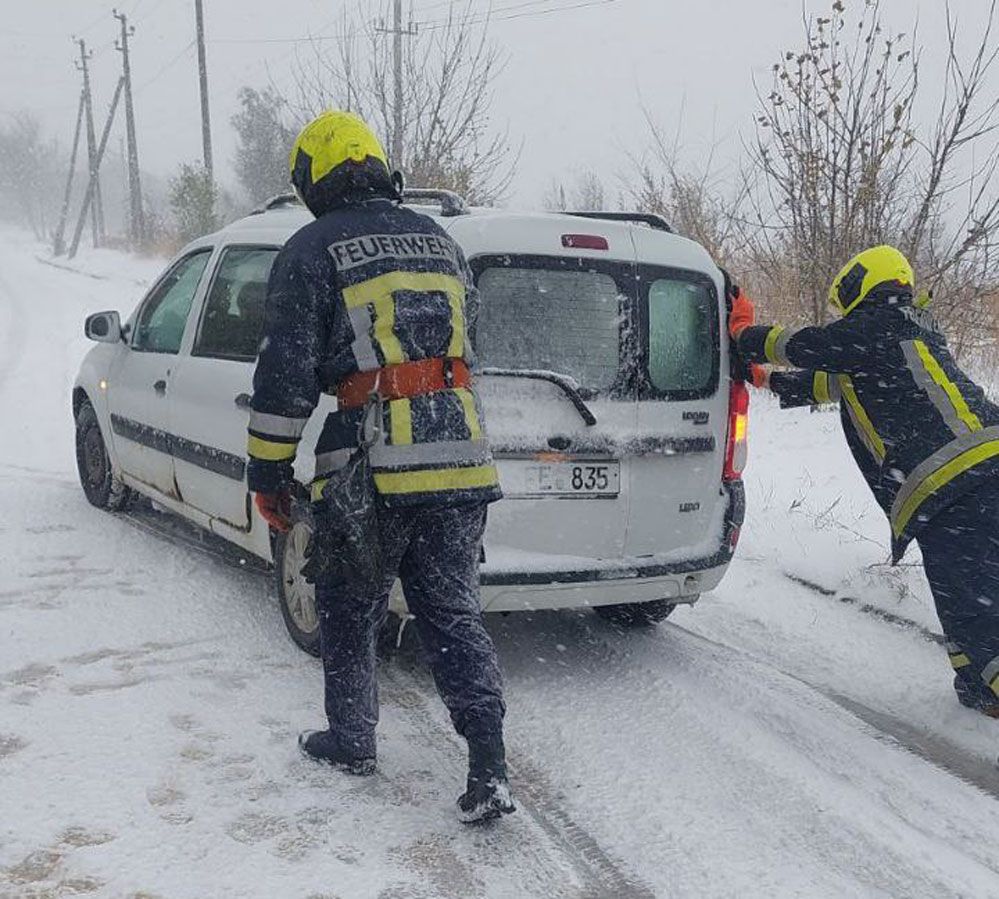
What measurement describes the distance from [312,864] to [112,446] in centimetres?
413

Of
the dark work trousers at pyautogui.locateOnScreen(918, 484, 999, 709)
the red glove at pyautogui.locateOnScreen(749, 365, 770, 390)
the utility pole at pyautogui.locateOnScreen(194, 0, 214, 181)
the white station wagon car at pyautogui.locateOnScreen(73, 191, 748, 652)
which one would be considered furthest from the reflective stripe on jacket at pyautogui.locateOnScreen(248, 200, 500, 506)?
the utility pole at pyautogui.locateOnScreen(194, 0, 214, 181)

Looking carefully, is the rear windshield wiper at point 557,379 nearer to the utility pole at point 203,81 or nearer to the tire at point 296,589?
the tire at point 296,589

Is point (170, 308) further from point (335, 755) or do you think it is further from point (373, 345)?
point (335, 755)

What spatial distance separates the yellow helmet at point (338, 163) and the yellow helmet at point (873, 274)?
1977mm

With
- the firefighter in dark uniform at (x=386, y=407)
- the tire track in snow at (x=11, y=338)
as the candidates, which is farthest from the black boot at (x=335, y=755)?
the tire track in snow at (x=11, y=338)

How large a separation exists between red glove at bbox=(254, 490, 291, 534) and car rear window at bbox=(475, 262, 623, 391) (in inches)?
37.8

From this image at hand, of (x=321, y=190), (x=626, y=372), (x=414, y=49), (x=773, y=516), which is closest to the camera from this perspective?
(x=321, y=190)

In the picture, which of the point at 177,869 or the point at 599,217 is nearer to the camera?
the point at 177,869

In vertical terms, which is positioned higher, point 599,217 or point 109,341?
point 599,217

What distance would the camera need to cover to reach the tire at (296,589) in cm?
423

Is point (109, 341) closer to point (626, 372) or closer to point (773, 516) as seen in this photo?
point (626, 372)

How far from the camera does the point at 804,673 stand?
177 inches

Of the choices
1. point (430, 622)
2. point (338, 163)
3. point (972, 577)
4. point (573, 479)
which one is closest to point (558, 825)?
point (430, 622)

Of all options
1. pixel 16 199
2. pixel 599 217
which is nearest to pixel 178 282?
pixel 599 217
